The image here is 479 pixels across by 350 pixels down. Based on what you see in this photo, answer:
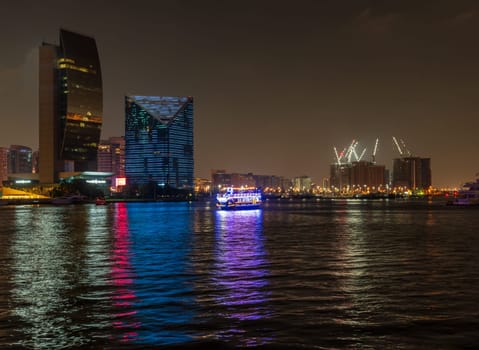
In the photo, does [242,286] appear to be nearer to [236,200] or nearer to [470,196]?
[236,200]

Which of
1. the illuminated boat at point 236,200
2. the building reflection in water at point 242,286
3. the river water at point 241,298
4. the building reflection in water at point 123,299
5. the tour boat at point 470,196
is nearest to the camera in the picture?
the river water at point 241,298

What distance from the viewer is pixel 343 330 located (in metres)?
17.4

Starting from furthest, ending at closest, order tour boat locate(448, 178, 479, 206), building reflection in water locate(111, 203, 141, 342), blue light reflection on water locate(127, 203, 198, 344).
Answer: tour boat locate(448, 178, 479, 206) → building reflection in water locate(111, 203, 141, 342) → blue light reflection on water locate(127, 203, 198, 344)

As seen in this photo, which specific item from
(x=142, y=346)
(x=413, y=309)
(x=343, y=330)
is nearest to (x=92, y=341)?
(x=142, y=346)

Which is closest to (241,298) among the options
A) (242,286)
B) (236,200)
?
(242,286)

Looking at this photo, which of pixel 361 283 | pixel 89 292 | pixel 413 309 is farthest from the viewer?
pixel 361 283

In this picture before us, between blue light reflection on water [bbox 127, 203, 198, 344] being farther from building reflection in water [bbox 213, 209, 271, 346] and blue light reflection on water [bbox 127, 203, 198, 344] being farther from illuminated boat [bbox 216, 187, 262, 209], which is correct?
illuminated boat [bbox 216, 187, 262, 209]

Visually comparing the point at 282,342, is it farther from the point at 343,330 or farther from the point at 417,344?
the point at 417,344

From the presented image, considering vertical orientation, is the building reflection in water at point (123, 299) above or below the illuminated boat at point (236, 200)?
Result: below

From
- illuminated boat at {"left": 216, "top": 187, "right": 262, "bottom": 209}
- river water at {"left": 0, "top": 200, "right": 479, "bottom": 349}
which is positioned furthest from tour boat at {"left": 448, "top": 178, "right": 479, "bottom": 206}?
river water at {"left": 0, "top": 200, "right": 479, "bottom": 349}

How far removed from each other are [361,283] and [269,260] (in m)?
10.3

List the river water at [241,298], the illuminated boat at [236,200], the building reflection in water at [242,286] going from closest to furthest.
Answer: the river water at [241,298] → the building reflection in water at [242,286] → the illuminated boat at [236,200]

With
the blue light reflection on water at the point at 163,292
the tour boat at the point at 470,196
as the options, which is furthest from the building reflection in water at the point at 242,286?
the tour boat at the point at 470,196

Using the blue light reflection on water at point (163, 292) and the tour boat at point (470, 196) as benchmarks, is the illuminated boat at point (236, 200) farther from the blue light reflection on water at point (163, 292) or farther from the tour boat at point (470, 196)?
the blue light reflection on water at point (163, 292)
